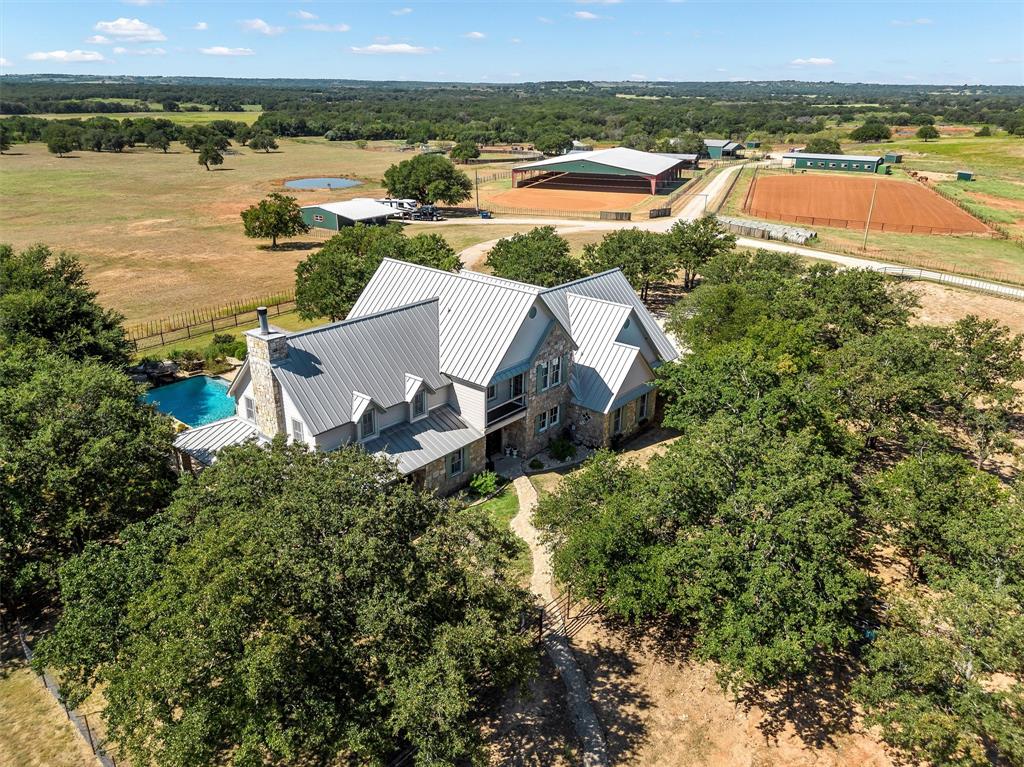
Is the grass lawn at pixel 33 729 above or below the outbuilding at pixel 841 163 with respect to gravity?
below

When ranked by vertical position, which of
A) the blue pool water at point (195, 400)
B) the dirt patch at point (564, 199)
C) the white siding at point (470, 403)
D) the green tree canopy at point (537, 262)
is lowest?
the blue pool water at point (195, 400)

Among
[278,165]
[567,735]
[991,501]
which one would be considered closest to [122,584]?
[567,735]

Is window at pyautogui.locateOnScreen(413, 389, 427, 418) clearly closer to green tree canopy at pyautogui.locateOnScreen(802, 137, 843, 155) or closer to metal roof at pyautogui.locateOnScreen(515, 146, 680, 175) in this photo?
metal roof at pyautogui.locateOnScreen(515, 146, 680, 175)

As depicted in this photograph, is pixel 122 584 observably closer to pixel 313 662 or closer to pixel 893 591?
pixel 313 662

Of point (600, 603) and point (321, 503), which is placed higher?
point (321, 503)

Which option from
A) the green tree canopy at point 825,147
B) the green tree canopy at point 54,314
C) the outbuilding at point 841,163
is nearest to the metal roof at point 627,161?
the outbuilding at point 841,163

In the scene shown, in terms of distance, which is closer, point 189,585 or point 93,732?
point 189,585

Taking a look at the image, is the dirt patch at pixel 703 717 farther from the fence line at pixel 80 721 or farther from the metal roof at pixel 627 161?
the metal roof at pixel 627 161
